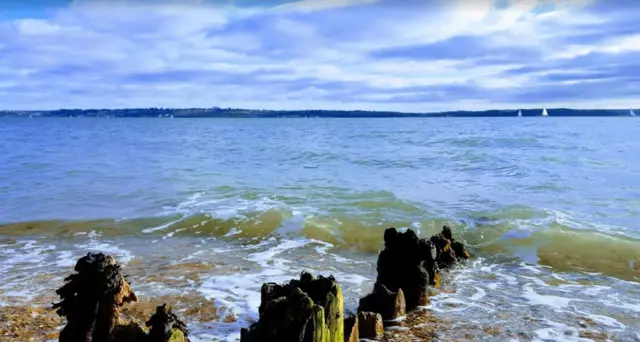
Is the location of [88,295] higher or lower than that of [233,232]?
higher

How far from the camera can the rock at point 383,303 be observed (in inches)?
307

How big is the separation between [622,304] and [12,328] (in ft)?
29.3

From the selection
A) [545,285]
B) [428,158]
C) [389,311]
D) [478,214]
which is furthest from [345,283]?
[428,158]

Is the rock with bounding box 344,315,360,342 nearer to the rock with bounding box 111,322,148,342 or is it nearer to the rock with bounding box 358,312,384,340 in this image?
the rock with bounding box 358,312,384,340

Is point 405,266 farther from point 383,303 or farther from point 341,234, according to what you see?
point 341,234

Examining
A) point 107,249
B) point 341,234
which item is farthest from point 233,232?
point 107,249

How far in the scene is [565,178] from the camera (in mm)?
27266

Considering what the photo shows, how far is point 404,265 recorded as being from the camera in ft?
27.7

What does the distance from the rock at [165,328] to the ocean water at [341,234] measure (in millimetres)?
2649

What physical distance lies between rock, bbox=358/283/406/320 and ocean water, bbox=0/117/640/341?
0.71 m

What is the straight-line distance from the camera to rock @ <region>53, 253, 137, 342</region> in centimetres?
484

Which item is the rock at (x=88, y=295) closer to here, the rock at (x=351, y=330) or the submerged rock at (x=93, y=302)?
the submerged rock at (x=93, y=302)

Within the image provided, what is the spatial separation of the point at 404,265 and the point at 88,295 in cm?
477

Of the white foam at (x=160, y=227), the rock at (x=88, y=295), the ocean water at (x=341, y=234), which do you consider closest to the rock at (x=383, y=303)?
the ocean water at (x=341, y=234)
